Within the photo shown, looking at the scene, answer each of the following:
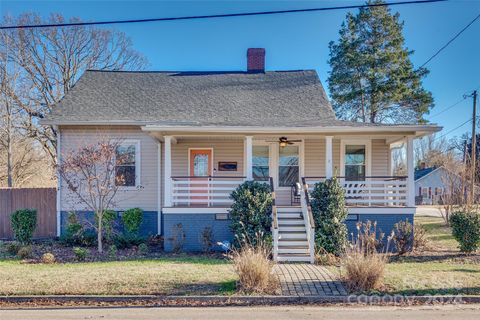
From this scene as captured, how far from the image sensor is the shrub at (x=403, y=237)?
9.58 m

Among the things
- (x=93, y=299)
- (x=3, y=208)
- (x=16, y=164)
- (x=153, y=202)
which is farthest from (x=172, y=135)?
(x=16, y=164)

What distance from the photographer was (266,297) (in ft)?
19.6

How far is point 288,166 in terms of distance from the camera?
13.2 meters

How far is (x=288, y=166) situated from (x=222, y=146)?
2.52 metres

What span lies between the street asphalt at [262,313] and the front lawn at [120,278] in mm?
617

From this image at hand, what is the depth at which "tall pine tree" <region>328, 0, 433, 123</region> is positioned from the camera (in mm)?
23719

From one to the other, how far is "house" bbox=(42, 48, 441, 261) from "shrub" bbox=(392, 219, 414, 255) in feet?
1.80

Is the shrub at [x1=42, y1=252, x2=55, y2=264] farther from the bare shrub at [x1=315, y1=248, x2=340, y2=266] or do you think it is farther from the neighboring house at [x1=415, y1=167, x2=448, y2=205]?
the neighboring house at [x1=415, y1=167, x2=448, y2=205]

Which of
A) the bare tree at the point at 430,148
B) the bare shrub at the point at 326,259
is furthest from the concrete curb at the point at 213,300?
the bare tree at the point at 430,148

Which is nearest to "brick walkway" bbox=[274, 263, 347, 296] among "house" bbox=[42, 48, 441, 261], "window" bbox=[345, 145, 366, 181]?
"house" bbox=[42, 48, 441, 261]

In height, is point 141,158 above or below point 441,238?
above

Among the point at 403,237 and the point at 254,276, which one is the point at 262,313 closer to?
the point at 254,276

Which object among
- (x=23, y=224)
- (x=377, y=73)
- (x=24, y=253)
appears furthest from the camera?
(x=377, y=73)

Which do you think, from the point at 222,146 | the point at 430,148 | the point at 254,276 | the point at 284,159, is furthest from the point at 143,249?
the point at 430,148
